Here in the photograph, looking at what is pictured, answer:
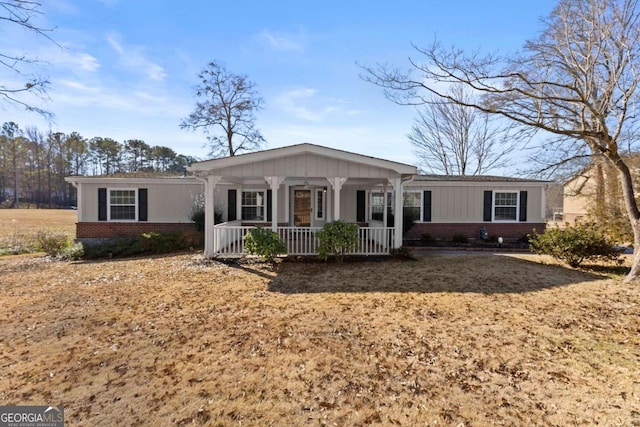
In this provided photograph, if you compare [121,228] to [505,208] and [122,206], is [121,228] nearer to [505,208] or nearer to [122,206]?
[122,206]

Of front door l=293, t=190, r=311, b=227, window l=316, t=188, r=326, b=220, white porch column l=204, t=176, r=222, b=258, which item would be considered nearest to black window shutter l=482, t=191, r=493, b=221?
window l=316, t=188, r=326, b=220

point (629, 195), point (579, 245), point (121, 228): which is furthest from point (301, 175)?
point (121, 228)

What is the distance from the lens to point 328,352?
3.79 m

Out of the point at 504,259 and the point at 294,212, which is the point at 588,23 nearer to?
the point at 504,259

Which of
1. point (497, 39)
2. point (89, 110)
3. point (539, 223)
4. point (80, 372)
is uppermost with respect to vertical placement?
point (497, 39)

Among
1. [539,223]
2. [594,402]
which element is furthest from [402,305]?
[539,223]

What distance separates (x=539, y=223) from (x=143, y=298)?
15.2m

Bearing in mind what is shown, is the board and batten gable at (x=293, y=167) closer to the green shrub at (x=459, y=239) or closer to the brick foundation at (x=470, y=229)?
the brick foundation at (x=470, y=229)

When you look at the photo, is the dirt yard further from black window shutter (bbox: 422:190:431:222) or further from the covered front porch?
black window shutter (bbox: 422:190:431:222)

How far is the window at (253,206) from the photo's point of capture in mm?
13633

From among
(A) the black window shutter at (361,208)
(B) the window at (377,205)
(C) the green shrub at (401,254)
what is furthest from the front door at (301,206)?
(C) the green shrub at (401,254)

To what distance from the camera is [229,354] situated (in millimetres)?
3764

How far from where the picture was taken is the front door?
13.2 meters

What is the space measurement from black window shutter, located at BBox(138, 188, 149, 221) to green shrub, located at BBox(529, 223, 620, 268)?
14.5 metres
